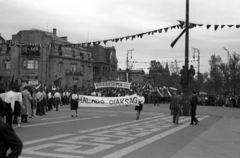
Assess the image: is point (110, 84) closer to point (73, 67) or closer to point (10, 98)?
point (10, 98)

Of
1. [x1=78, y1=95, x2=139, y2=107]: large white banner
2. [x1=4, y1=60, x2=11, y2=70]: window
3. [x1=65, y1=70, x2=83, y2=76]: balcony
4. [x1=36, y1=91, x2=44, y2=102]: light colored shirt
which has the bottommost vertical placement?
[x1=78, y1=95, x2=139, y2=107]: large white banner

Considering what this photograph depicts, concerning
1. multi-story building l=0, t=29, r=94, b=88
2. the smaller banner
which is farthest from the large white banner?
multi-story building l=0, t=29, r=94, b=88

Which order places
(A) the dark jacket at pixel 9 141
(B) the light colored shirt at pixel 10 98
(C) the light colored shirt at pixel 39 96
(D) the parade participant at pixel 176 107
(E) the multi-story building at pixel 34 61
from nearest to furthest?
(A) the dark jacket at pixel 9 141
(B) the light colored shirt at pixel 10 98
(D) the parade participant at pixel 176 107
(C) the light colored shirt at pixel 39 96
(E) the multi-story building at pixel 34 61

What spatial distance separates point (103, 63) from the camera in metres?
79.6

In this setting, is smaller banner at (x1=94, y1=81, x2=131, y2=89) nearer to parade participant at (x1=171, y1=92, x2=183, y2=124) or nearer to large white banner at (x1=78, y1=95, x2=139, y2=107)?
large white banner at (x1=78, y1=95, x2=139, y2=107)

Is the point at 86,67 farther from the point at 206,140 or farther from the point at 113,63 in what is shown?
the point at 206,140

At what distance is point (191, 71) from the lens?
21016mm

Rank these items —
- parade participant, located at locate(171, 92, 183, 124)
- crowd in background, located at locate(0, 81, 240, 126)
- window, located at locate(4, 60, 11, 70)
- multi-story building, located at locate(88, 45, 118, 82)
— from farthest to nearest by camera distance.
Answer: multi-story building, located at locate(88, 45, 118, 82) < window, located at locate(4, 60, 11, 70) < parade participant, located at locate(171, 92, 183, 124) < crowd in background, located at locate(0, 81, 240, 126)

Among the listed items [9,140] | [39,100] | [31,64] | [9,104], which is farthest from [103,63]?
[9,140]

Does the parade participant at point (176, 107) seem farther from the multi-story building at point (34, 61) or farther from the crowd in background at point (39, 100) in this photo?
the multi-story building at point (34, 61)

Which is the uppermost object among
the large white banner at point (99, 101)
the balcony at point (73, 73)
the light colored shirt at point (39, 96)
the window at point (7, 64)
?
the window at point (7, 64)

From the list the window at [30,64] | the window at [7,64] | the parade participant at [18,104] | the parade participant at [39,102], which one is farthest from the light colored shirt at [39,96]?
the window at [7,64]

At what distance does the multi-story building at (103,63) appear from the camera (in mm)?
77938

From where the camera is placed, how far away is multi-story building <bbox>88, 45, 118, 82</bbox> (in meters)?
77.9
